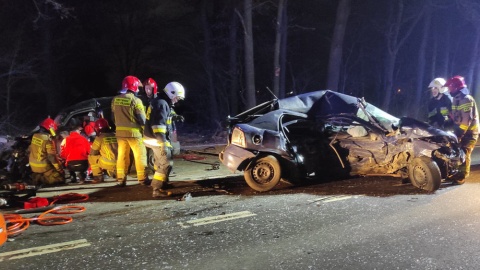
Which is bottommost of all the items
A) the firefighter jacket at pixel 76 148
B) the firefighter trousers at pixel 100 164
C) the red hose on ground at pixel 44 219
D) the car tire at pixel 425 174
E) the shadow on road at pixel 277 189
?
the red hose on ground at pixel 44 219

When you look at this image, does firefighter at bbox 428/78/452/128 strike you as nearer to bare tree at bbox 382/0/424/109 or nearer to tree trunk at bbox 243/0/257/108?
tree trunk at bbox 243/0/257/108

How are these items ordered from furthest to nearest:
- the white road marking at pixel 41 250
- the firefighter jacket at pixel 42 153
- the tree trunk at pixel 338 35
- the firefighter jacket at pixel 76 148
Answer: the tree trunk at pixel 338 35 → the firefighter jacket at pixel 76 148 → the firefighter jacket at pixel 42 153 → the white road marking at pixel 41 250

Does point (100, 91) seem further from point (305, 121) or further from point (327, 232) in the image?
point (327, 232)

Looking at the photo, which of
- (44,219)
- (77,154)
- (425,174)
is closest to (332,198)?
(425,174)

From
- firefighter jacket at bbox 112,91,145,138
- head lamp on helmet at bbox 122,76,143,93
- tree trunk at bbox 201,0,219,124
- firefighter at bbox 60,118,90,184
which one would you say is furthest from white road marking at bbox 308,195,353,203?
tree trunk at bbox 201,0,219,124

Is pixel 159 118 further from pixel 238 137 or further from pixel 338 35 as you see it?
pixel 338 35

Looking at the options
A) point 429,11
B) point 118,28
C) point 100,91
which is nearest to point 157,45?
point 118,28

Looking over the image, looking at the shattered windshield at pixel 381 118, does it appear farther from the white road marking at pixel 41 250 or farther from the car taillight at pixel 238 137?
the white road marking at pixel 41 250

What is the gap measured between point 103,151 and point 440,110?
630cm

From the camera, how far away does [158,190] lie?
6.30m

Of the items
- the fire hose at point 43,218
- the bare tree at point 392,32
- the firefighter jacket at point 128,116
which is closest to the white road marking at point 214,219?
the fire hose at point 43,218

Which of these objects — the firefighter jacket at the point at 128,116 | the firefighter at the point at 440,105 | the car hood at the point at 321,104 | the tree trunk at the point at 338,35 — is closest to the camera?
the firefighter jacket at the point at 128,116

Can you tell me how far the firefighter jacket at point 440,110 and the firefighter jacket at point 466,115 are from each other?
39cm

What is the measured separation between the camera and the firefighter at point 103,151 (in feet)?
24.0
